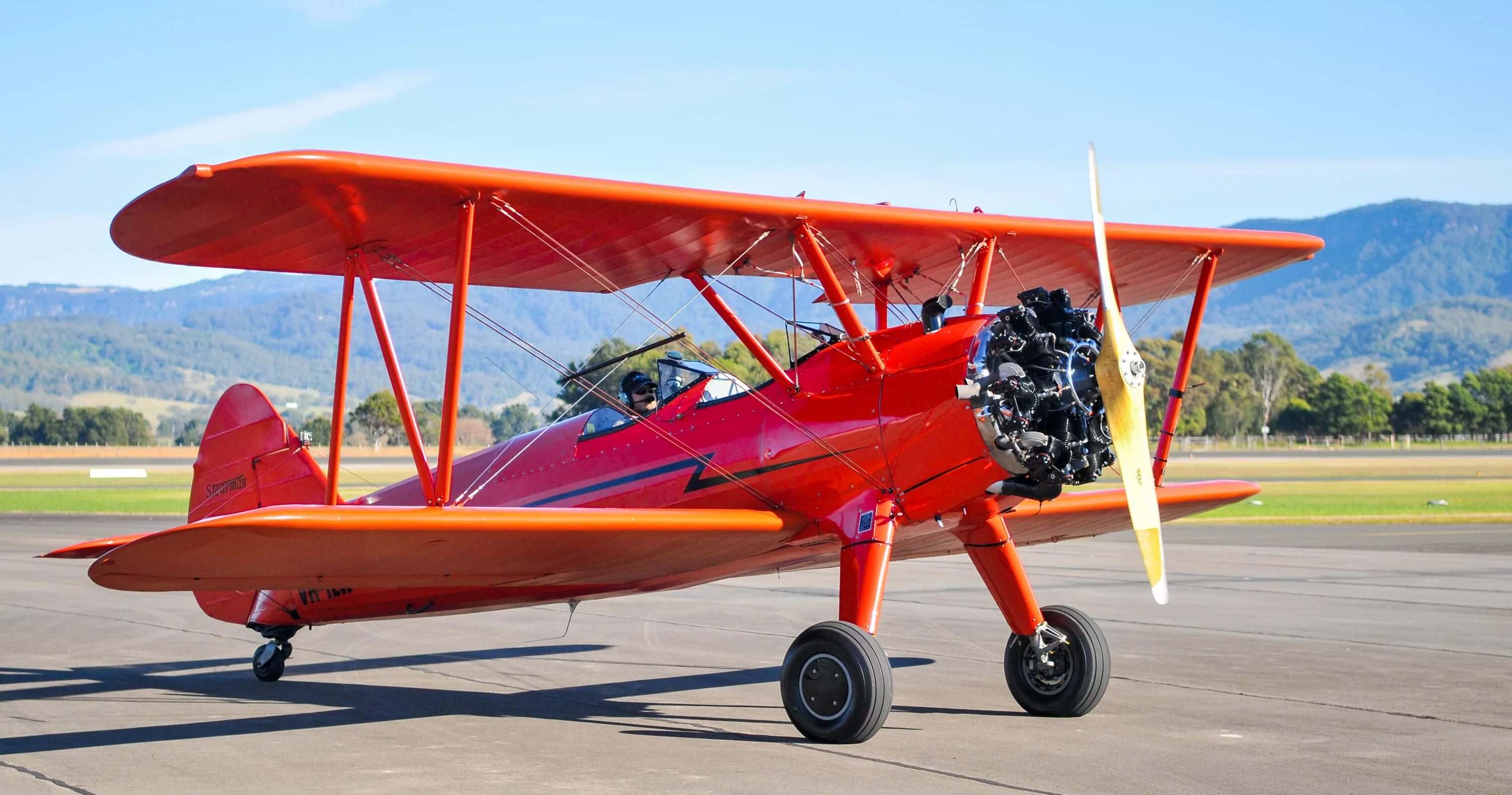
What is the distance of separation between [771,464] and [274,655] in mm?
4289

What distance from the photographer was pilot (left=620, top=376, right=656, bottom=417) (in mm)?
9258

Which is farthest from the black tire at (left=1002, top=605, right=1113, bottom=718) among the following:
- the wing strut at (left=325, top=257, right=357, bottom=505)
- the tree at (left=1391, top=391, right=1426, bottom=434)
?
the tree at (left=1391, top=391, right=1426, bottom=434)

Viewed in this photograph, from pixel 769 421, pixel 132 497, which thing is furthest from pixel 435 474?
pixel 132 497

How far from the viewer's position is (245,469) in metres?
10.8

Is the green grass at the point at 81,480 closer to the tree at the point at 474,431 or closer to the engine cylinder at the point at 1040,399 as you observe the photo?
the tree at the point at 474,431

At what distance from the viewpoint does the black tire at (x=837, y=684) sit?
7.12 meters

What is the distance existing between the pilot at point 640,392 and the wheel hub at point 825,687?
2.51m

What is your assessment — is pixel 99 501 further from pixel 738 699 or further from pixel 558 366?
pixel 558 366

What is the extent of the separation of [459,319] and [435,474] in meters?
1.02

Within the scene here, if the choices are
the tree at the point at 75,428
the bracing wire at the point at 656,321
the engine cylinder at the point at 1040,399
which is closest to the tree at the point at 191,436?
the tree at the point at 75,428

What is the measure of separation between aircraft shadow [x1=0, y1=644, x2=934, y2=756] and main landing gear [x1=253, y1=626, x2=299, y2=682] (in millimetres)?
85

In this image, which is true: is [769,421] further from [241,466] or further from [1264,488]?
[1264,488]

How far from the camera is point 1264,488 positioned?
44750mm

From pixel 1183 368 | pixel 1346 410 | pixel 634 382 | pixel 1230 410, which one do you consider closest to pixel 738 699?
pixel 634 382
